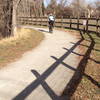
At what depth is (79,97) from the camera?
6.20 meters

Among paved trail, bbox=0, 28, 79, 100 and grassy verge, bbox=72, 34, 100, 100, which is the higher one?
grassy verge, bbox=72, 34, 100, 100

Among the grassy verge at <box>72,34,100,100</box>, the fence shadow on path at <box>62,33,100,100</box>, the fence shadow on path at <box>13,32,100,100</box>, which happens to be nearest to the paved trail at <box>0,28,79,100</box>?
the fence shadow on path at <box>13,32,100,100</box>

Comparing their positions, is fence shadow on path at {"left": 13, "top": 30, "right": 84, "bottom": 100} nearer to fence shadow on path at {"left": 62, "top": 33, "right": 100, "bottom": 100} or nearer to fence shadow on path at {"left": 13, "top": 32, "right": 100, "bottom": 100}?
fence shadow on path at {"left": 13, "top": 32, "right": 100, "bottom": 100}

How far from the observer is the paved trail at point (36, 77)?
6.54 meters

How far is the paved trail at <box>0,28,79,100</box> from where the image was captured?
6543 mm

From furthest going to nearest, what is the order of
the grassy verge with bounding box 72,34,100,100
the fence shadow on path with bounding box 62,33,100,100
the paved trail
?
the fence shadow on path with bounding box 62,33,100,100, the paved trail, the grassy verge with bounding box 72,34,100,100

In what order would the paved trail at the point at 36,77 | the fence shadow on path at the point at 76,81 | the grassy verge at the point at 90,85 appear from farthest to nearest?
the fence shadow on path at the point at 76,81
the paved trail at the point at 36,77
the grassy verge at the point at 90,85

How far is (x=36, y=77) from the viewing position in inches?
320

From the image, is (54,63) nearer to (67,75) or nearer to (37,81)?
(67,75)

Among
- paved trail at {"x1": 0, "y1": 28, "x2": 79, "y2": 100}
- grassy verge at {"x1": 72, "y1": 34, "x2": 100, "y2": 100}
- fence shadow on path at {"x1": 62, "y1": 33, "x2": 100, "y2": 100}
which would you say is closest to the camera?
grassy verge at {"x1": 72, "y1": 34, "x2": 100, "y2": 100}

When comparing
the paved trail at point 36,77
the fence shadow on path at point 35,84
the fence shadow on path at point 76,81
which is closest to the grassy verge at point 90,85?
the fence shadow on path at point 76,81

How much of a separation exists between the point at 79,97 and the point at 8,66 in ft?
14.4

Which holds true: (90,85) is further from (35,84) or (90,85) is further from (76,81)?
(35,84)

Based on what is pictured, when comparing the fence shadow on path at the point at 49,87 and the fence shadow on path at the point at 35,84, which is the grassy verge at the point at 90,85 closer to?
the fence shadow on path at the point at 49,87
